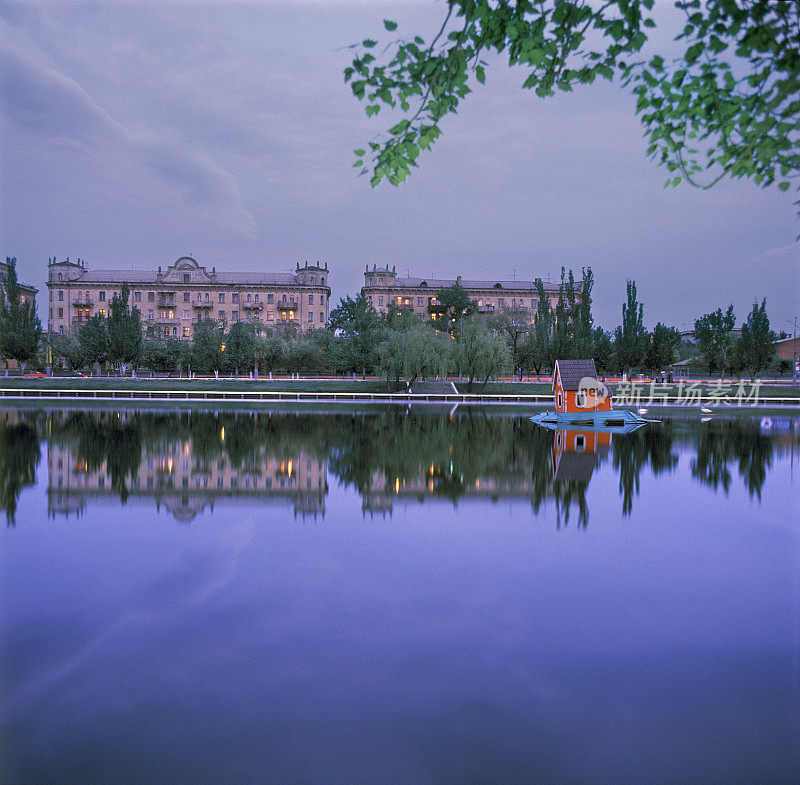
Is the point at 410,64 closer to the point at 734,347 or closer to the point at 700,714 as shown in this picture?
the point at 700,714

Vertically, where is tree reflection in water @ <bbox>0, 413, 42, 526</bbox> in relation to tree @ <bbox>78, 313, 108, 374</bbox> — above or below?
below

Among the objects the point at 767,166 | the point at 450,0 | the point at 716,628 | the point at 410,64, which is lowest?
the point at 716,628

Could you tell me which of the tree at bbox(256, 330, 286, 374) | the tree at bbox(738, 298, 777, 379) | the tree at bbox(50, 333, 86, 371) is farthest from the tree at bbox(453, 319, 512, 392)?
the tree at bbox(50, 333, 86, 371)

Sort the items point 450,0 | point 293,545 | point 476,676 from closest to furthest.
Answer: point 450,0 < point 476,676 < point 293,545

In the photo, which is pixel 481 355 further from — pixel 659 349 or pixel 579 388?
pixel 659 349

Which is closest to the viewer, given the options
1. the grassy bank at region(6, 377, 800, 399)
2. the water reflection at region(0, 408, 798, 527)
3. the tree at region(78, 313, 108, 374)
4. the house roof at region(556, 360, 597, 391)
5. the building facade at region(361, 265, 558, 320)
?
the water reflection at region(0, 408, 798, 527)

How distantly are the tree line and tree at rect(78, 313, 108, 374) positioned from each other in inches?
3.9

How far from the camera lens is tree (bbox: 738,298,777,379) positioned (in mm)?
55000

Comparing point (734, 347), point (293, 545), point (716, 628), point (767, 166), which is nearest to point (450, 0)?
point (767, 166)

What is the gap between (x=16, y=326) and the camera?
50312 mm

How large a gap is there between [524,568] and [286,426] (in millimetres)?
20591

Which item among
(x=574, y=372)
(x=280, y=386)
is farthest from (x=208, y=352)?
(x=574, y=372)

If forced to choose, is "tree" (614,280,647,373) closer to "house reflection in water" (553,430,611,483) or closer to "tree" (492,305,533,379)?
"tree" (492,305,533,379)

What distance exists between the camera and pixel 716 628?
6.53 meters
